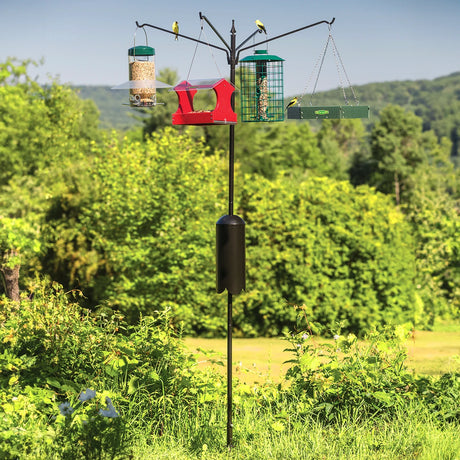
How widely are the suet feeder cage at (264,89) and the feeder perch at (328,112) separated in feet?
0.38

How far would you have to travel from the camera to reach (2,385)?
176 inches

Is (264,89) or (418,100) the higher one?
(418,100)

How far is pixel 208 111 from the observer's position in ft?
13.3

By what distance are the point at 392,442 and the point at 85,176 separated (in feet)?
35.4

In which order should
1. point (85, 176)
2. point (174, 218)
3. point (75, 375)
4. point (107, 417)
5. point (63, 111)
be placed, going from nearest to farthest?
point (107, 417), point (75, 375), point (174, 218), point (85, 176), point (63, 111)

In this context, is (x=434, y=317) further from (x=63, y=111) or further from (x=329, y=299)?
(x=63, y=111)

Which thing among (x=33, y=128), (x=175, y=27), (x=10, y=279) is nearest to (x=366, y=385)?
(x=175, y=27)

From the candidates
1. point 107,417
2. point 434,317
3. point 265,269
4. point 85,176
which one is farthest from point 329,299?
point 107,417

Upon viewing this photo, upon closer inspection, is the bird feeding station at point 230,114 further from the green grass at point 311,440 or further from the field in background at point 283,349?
the field in background at point 283,349

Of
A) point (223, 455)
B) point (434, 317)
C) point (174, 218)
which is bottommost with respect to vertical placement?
point (434, 317)

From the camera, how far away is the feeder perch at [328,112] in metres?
4.30

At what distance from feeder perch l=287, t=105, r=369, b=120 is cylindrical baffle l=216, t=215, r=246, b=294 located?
99cm

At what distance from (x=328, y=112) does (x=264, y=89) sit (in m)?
0.51

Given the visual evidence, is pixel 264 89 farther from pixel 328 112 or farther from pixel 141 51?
pixel 141 51
